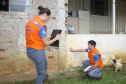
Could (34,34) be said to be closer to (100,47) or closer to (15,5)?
(15,5)

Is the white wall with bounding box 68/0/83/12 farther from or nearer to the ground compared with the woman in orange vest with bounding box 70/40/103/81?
farther from the ground

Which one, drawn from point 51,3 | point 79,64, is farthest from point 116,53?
point 51,3

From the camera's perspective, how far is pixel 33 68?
12.5ft

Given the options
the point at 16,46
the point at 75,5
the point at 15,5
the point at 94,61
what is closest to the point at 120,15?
the point at 75,5

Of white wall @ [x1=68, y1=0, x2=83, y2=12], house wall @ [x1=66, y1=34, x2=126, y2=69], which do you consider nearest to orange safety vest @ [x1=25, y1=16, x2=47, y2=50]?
house wall @ [x1=66, y1=34, x2=126, y2=69]

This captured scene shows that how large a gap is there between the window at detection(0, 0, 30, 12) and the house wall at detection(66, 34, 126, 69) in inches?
62.0

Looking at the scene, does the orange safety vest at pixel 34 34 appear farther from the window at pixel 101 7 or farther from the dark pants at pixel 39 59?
the window at pixel 101 7

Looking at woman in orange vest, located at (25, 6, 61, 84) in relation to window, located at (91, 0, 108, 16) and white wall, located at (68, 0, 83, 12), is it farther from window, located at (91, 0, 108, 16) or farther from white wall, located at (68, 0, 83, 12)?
window, located at (91, 0, 108, 16)

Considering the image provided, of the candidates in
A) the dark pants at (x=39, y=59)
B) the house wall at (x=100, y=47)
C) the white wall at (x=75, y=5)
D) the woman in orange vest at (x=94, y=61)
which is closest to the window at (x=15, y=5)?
the house wall at (x=100, y=47)

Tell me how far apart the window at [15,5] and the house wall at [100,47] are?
5.17 ft

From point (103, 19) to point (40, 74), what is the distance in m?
6.41

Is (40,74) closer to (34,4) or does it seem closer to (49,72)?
(49,72)

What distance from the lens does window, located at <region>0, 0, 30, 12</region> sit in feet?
12.2

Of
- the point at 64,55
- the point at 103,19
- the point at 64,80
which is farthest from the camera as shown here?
the point at 103,19
